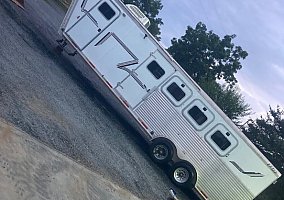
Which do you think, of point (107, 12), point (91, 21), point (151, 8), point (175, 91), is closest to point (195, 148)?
point (175, 91)

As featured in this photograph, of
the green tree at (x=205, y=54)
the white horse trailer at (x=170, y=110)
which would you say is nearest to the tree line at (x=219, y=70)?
the green tree at (x=205, y=54)

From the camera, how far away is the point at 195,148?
576 inches

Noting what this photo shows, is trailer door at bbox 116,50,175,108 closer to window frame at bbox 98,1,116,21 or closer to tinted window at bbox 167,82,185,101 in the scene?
tinted window at bbox 167,82,185,101

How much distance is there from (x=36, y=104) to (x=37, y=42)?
644cm

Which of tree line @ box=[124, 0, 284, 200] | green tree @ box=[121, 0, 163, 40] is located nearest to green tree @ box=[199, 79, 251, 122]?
tree line @ box=[124, 0, 284, 200]

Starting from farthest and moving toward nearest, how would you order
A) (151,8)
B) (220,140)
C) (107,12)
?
(151,8) < (107,12) < (220,140)

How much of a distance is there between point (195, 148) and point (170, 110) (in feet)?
4.74

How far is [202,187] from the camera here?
14.7 meters

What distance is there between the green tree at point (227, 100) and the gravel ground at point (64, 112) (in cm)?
1732

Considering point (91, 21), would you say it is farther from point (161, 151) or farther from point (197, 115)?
point (161, 151)

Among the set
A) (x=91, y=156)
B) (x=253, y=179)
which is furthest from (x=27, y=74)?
(x=253, y=179)

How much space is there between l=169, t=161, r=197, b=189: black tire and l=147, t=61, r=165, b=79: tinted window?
2907 millimetres

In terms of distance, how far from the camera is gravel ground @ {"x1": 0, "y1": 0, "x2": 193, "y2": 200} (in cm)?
1041

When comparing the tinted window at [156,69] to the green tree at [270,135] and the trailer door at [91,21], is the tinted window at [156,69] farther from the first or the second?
the green tree at [270,135]
